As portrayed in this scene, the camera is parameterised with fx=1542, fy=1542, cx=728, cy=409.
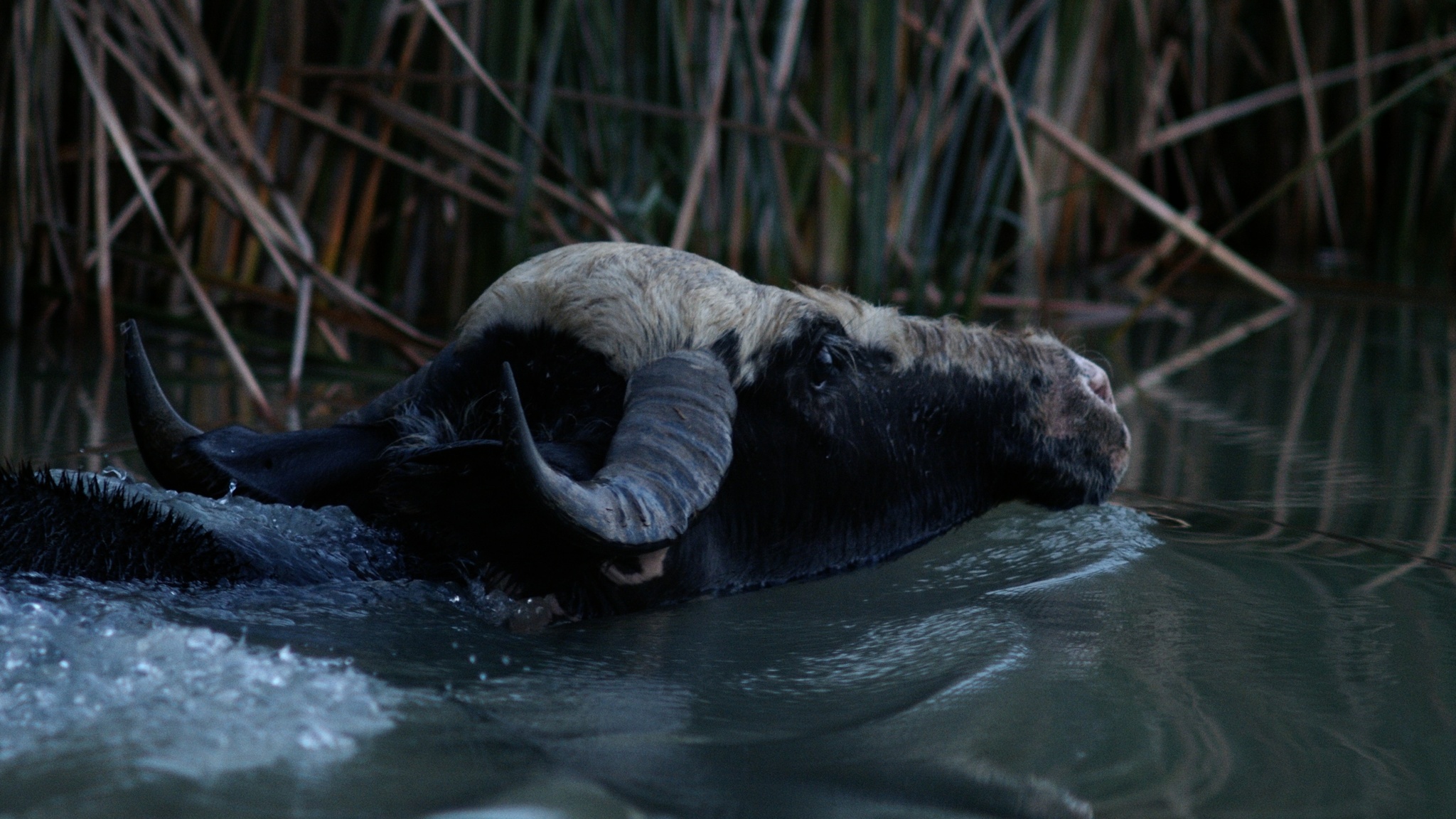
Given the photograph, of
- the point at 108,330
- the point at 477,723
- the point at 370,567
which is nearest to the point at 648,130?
the point at 108,330

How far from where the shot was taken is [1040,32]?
546 centimetres

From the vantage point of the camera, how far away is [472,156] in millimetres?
5465

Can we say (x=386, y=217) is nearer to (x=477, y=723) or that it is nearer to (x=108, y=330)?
(x=108, y=330)

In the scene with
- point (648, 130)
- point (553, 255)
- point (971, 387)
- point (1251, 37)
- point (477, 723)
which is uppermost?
point (1251, 37)

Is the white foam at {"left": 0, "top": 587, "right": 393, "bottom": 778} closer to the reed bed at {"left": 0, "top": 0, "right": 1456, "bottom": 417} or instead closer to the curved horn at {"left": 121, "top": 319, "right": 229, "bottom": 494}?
the curved horn at {"left": 121, "top": 319, "right": 229, "bottom": 494}

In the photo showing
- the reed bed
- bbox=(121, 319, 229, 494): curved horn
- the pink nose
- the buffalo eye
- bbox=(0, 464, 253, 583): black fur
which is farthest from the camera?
the reed bed

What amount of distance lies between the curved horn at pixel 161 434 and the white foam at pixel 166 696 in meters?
0.48

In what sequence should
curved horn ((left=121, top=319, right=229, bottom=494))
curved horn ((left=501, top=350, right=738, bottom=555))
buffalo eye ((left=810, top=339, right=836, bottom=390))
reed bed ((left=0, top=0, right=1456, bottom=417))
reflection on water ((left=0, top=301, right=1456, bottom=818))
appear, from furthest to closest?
1. reed bed ((left=0, top=0, right=1456, bottom=417))
2. buffalo eye ((left=810, top=339, right=836, bottom=390))
3. curved horn ((left=121, top=319, right=229, bottom=494))
4. curved horn ((left=501, top=350, right=738, bottom=555))
5. reflection on water ((left=0, top=301, right=1456, bottom=818))

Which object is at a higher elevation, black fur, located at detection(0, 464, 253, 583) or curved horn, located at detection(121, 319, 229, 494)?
curved horn, located at detection(121, 319, 229, 494)

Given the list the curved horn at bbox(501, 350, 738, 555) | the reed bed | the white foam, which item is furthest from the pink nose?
the reed bed

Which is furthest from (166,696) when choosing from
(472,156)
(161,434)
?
(472,156)

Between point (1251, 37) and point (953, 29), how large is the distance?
5.67m

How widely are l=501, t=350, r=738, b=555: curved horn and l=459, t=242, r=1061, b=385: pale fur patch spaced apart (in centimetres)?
8

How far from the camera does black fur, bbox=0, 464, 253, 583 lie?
241cm
